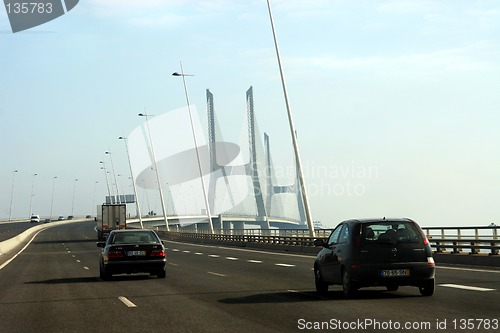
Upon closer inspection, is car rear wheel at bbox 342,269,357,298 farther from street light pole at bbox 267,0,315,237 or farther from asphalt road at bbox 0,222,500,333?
street light pole at bbox 267,0,315,237

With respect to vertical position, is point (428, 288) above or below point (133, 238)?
below

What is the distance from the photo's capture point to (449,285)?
61.5 ft

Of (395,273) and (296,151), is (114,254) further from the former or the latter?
(296,151)

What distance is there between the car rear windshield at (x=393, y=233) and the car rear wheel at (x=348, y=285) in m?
0.72

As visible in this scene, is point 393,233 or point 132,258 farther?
point 132,258

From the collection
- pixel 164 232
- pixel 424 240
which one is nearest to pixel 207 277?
pixel 424 240

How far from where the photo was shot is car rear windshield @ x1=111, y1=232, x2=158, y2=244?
24.7 m

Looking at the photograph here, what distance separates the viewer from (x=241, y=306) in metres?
15.0

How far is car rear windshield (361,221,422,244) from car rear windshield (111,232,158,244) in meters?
10.2

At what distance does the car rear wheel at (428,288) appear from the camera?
1596cm

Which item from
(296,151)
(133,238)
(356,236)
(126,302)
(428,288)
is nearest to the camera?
(356,236)

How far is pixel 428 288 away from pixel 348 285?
5.04 feet

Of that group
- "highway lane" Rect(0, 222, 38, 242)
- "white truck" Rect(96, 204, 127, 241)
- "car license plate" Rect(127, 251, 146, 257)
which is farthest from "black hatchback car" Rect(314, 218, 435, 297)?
"white truck" Rect(96, 204, 127, 241)

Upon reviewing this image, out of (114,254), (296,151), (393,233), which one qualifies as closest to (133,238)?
(114,254)
